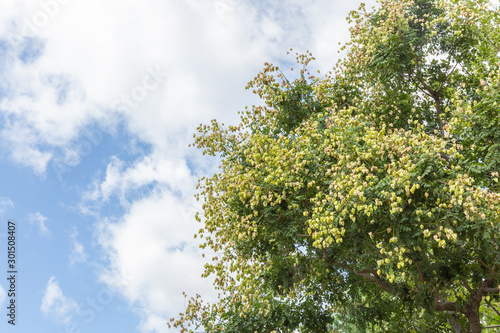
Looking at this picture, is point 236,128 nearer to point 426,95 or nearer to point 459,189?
point 426,95

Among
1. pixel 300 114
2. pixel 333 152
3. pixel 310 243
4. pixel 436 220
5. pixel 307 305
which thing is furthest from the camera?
pixel 300 114

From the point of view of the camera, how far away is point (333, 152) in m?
11.3

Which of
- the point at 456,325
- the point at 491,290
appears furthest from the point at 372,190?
the point at 456,325

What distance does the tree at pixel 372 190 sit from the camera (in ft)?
33.3

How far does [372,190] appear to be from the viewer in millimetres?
10172

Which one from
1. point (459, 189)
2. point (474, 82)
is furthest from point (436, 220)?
point (474, 82)

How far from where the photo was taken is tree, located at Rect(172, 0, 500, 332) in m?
10.2

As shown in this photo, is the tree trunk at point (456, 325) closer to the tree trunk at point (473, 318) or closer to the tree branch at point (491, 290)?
the tree trunk at point (473, 318)

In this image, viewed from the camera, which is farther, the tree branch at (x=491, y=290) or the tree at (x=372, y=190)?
the tree branch at (x=491, y=290)

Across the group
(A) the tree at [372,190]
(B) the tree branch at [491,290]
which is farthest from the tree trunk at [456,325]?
(B) the tree branch at [491,290]

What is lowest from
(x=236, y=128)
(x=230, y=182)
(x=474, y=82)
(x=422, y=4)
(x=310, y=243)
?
(x=310, y=243)

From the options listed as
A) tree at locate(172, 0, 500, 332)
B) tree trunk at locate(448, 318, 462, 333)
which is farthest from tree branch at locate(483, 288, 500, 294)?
tree trunk at locate(448, 318, 462, 333)

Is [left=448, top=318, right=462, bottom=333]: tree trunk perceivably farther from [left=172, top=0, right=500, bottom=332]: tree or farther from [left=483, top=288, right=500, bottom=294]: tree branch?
[left=483, top=288, right=500, bottom=294]: tree branch

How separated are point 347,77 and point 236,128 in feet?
14.9
